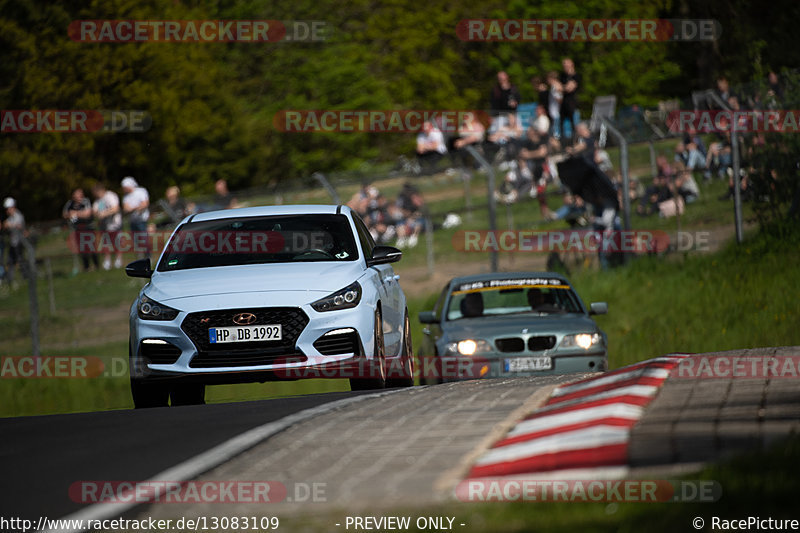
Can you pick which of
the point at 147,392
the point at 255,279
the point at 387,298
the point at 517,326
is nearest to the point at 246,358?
the point at 255,279

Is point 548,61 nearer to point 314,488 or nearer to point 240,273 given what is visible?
point 240,273

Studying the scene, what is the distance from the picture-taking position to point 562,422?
7840 millimetres

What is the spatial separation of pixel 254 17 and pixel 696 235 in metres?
49.4

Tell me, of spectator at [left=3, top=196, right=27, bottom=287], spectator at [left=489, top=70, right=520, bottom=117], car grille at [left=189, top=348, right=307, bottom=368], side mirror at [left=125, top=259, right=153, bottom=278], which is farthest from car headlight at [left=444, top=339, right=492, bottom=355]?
spectator at [left=489, top=70, right=520, bottom=117]

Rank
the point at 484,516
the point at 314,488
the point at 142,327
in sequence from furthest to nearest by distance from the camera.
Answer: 1. the point at 142,327
2. the point at 314,488
3. the point at 484,516

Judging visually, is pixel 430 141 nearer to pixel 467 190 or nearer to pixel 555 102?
pixel 555 102

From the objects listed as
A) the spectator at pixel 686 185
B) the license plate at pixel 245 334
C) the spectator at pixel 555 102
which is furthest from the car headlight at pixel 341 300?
the spectator at pixel 555 102

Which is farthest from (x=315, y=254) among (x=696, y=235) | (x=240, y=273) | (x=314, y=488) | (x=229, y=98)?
(x=229, y=98)

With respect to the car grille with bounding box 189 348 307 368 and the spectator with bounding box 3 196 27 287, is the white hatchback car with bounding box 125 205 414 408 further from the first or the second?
the spectator with bounding box 3 196 27 287

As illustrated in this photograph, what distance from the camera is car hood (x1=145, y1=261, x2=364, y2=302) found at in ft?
37.8

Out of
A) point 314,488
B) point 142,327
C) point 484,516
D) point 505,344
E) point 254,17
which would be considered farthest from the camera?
point 254,17

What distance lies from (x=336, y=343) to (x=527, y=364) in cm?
357

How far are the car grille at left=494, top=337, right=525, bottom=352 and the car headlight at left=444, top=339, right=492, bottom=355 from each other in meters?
0.14

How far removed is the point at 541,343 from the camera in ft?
47.9
